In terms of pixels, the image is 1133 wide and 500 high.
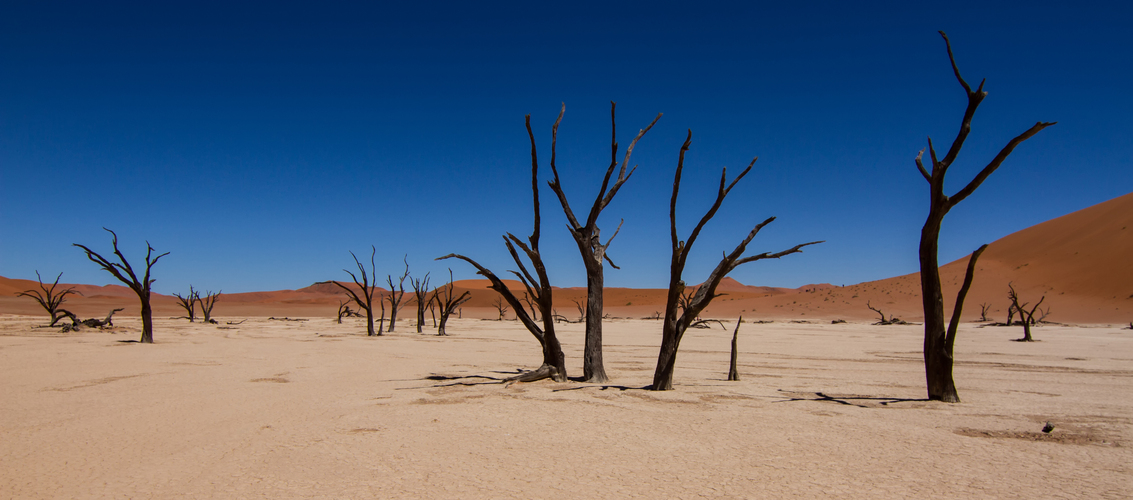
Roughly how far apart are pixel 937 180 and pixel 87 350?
17.7 meters

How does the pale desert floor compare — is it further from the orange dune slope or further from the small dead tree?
the orange dune slope

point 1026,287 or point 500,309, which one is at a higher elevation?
point 1026,287

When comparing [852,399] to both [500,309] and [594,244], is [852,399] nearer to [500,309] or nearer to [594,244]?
[594,244]

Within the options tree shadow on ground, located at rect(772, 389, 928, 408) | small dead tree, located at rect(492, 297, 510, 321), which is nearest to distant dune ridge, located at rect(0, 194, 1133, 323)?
small dead tree, located at rect(492, 297, 510, 321)

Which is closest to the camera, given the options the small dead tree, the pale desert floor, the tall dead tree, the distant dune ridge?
the pale desert floor

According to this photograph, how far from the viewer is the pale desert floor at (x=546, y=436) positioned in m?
3.93

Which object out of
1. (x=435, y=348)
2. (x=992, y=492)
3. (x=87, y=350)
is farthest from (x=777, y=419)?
(x=87, y=350)

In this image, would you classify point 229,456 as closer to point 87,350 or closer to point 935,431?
point 935,431

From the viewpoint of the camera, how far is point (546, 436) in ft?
17.6

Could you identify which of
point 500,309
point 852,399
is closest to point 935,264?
point 852,399

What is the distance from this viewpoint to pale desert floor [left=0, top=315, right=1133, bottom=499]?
3.93m

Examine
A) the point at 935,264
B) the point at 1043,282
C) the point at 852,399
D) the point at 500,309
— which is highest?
the point at 1043,282

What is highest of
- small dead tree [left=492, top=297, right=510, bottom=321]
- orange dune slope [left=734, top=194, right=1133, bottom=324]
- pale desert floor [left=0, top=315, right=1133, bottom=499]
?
orange dune slope [left=734, top=194, right=1133, bottom=324]

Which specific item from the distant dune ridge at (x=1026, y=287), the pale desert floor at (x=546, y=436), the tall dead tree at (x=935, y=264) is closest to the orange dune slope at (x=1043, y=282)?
the distant dune ridge at (x=1026, y=287)
